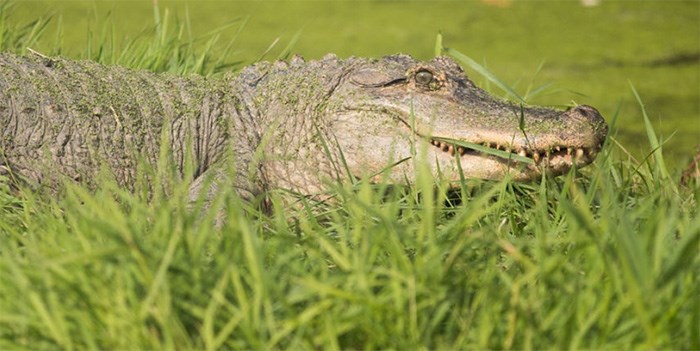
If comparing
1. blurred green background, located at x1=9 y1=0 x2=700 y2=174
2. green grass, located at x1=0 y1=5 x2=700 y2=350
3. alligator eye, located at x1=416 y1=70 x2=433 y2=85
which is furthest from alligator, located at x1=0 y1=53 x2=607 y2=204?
blurred green background, located at x1=9 y1=0 x2=700 y2=174

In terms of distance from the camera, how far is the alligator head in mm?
4039

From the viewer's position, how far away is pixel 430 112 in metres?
4.27

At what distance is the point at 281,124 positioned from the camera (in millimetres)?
4441

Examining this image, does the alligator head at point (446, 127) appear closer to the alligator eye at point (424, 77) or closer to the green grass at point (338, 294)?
the alligator eye at point (424, 77)

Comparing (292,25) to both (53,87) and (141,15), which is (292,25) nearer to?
(141,15)

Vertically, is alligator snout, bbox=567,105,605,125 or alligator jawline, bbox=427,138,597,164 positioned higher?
alligator snout, bbox=567,105,605,125

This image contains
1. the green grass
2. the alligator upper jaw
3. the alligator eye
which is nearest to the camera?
the green grass

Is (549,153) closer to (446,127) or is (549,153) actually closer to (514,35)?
(446,127)

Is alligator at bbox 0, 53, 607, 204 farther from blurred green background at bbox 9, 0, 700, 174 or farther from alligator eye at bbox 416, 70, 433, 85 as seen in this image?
blurred green background at bbox 9, 0, 700, 174

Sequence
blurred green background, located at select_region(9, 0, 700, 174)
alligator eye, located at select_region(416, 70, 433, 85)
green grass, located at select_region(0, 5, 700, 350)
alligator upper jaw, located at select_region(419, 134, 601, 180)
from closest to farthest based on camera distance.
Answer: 1. green grass, located at select_region(0, 5, 700, 350)
2. alligator upper jaw, located at select_region(419, 134, 601, 180)
3. alligator eye, located at select_region(416, 70, 433, 85)
4. blurred green background, located at select_region(9, 0, 700, 174)

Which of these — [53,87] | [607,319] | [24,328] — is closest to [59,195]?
[53,87]

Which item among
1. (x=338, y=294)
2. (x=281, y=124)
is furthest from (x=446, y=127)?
(x=338, y=294)

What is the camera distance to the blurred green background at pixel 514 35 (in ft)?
26.2

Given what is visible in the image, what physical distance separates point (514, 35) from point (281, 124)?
18.1 ft
